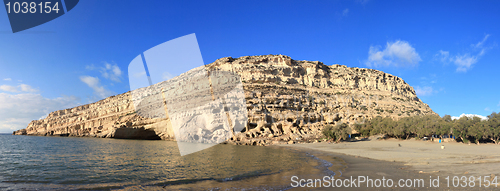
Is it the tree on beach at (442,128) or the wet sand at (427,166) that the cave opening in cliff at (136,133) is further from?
the wet sand at (427,166)

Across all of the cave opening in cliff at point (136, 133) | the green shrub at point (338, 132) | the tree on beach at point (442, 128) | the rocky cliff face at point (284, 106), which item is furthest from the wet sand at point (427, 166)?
the cave opening in cliff at point (136, 133)

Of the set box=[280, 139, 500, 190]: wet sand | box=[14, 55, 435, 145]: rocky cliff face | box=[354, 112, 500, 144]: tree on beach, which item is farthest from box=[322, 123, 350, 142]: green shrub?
box=[280, 139, 500, 190]: wet sand

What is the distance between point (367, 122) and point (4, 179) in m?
44.5

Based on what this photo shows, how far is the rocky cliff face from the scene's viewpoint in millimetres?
42844

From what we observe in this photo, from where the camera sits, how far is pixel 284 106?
49.5 meters

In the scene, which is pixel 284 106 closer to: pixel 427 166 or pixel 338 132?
pixel 338 132

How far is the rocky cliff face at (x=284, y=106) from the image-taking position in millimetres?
42844

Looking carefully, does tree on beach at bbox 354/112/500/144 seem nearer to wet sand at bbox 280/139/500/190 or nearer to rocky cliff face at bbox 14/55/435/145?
rocky cliff face at bbox 14/55/435/145

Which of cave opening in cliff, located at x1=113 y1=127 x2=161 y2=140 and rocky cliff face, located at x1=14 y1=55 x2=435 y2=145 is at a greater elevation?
rocky cliff face, located at x1=14 y1=55 x2=435 y2=145

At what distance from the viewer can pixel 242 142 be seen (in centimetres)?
3672

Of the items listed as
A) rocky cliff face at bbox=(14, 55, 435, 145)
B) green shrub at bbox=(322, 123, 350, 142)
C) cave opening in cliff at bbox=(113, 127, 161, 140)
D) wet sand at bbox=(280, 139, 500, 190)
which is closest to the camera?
wet sand at bbox=(280, 139, 500, 190)

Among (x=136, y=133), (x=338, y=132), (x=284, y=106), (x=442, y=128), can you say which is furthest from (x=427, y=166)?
(x=136, y=133)

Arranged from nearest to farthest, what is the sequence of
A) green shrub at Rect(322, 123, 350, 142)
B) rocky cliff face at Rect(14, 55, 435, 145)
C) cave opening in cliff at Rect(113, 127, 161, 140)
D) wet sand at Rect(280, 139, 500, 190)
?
1. wet sand at Rect(280, 139, 500, 190)
2. green shrub at Rect(322, 123, 350, 142)
3. rocky cliff face at Rect(14, 55, 435, 145)
4. cave opening in cliff at Rect(113, 127, 161, 140)

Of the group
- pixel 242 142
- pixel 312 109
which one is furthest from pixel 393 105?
pixel 242 142
